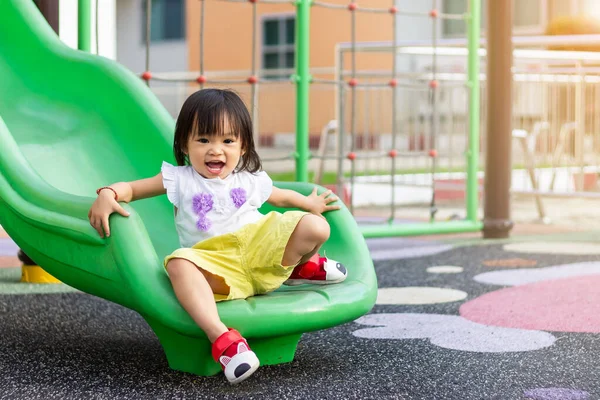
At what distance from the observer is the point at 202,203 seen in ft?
6.84

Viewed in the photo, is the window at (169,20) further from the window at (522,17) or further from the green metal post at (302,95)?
the green metal post at (302,95)

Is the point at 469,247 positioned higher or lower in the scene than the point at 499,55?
lower

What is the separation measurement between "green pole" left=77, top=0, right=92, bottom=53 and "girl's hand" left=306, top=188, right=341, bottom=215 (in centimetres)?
141

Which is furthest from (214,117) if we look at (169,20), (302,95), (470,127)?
(169,20)

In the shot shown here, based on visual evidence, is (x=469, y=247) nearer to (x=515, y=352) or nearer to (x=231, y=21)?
(x=515, y=352)

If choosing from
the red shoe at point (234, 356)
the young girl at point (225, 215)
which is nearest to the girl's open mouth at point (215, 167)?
the young girl at point (225, 215)

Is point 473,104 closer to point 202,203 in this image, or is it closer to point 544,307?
point 544,307

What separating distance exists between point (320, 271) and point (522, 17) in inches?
495

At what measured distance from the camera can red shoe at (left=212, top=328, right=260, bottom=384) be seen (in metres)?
1.79

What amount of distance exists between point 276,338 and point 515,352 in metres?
0.58

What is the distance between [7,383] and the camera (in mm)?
1929

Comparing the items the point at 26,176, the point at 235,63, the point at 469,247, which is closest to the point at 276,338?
the point at 26,176

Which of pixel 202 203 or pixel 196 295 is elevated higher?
pixel 202 203

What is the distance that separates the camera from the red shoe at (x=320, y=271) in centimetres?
212
